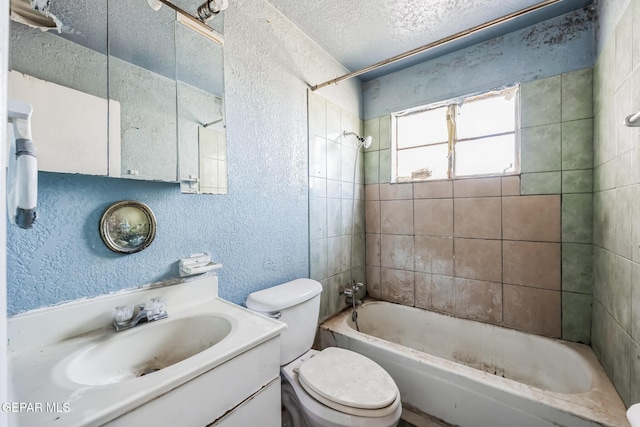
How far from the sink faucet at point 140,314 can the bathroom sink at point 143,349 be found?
0.08 feet

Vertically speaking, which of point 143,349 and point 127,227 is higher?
point 127,227

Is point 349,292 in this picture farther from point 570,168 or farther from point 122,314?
point 570,168

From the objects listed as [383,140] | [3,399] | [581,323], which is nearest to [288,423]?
[3,399]

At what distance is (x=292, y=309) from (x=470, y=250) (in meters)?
1.33

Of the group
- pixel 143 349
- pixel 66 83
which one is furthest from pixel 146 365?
pixel 66 83

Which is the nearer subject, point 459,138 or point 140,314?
point 140,314

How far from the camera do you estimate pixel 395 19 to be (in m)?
1.52

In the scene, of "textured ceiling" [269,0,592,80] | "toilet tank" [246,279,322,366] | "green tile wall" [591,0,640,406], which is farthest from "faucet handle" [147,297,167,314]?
"green tile wall" [591,0,640,406]

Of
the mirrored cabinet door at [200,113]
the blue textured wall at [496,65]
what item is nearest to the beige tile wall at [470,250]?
the blue textured wall at [496,65]

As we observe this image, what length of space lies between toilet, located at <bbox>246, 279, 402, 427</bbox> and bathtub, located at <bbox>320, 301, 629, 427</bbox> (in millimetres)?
324

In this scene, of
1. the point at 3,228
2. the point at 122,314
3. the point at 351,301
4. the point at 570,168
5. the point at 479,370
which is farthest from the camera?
A: the point at 351,301

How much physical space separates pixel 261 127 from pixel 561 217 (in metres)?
1.84

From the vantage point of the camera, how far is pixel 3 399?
0.26m

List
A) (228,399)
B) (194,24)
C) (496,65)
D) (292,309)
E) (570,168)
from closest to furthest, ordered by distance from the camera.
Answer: (228,399), (194,24), (292,309), (570,168), (496,65)
